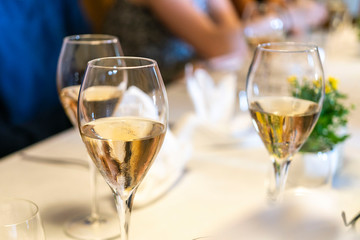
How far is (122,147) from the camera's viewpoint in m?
0.48

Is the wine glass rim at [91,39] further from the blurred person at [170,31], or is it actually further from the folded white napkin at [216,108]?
the blurred person at [170,31]

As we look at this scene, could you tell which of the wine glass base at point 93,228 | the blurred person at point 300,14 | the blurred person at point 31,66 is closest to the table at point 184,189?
the wine glass base at point 93,228

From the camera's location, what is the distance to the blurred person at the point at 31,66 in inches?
72.2

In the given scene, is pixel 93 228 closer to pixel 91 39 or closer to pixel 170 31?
pixel 91 39

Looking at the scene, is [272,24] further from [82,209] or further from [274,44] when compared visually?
[82,209]

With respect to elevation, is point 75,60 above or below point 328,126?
above

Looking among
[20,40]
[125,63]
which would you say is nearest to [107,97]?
[125,63]

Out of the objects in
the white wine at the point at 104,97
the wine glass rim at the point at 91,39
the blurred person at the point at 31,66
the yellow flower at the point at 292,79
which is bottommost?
the blurred person at the point at 31,66

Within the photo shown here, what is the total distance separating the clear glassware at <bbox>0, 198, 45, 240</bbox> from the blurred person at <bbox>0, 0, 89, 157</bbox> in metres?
1.16

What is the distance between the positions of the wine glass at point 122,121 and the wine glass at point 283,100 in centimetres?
17

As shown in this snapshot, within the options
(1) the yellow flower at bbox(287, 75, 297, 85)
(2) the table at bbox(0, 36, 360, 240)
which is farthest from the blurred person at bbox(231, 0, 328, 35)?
(1) the yellow flower at bbox(287, 75, 297, 85)

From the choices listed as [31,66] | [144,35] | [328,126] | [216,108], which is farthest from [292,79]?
[144,35]

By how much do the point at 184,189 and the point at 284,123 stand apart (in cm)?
25

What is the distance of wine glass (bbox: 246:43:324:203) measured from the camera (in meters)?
0.61
